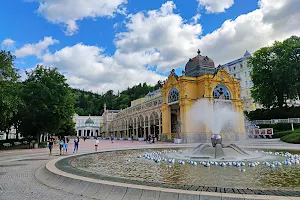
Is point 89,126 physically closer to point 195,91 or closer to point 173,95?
point 173,95

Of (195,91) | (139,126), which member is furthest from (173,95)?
(139,126)

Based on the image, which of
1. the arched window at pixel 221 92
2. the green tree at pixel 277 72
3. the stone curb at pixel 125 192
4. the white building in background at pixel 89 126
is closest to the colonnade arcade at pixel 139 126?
the arched window at pixel 221 92

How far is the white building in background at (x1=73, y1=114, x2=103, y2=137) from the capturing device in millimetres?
120562

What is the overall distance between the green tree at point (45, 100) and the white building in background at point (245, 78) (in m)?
52.4

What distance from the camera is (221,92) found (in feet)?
135

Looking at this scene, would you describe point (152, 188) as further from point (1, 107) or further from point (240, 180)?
point (1, 107)

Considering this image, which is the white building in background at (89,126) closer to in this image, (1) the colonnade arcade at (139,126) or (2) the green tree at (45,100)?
(1) the colonnade arcade at (139,126)

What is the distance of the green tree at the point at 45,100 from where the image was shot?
3183cm

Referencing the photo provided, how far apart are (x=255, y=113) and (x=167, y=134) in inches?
853

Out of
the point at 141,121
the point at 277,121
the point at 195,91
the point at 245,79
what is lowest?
→ the point at 277,121

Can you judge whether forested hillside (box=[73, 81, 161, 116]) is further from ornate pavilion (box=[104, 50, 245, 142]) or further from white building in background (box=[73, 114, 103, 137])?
ornate pavilion (box=[104, 50, 245, 142])

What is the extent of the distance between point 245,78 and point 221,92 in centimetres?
3322

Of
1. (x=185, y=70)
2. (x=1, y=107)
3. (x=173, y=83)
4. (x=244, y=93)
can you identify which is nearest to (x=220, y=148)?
(x=1, y=107)

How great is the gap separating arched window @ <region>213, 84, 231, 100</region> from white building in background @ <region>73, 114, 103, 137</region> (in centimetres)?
8728
